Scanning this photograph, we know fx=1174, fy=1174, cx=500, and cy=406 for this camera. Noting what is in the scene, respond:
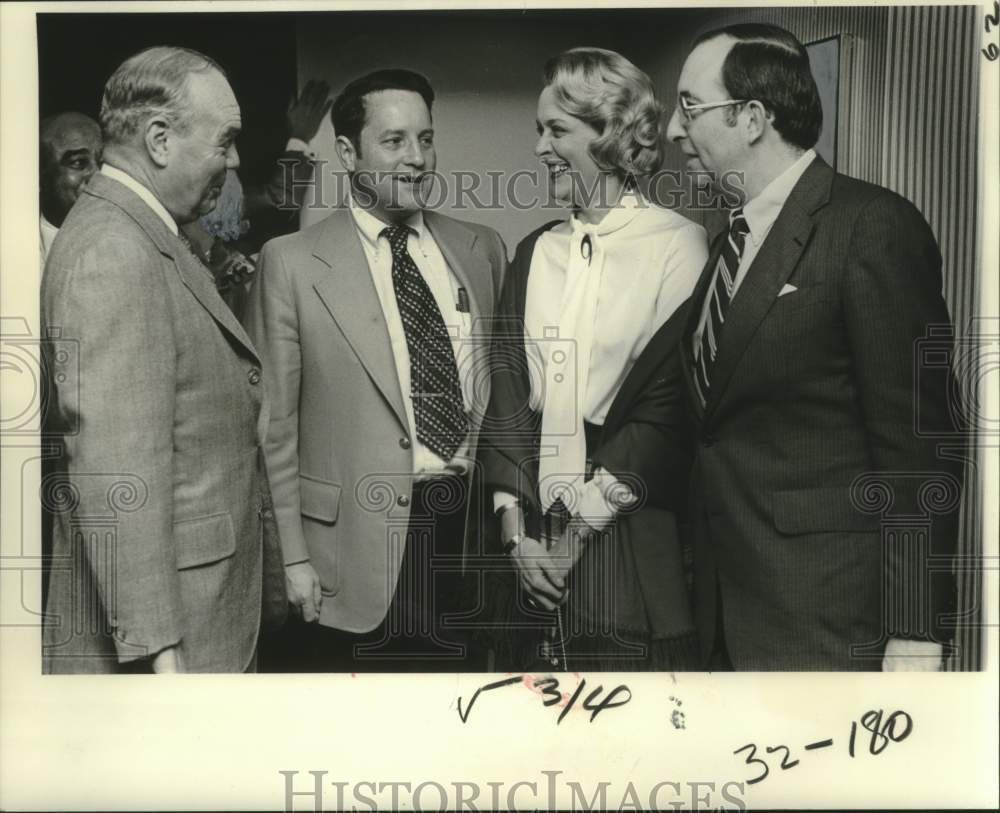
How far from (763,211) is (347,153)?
37.8 inches

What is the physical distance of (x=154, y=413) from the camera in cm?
256

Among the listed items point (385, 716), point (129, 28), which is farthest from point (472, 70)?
point (385, 716)

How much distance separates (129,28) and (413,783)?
1853 mm

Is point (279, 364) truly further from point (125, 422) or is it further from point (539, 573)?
point (539, 573)

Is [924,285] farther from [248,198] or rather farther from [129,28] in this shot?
[129,28]

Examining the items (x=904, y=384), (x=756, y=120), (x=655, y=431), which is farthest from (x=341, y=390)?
(x=904, y=384)

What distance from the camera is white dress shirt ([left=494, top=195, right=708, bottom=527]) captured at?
2688 mm

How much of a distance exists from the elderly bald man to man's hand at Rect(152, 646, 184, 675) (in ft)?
3.05

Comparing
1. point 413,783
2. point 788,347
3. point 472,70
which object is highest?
point 472,70

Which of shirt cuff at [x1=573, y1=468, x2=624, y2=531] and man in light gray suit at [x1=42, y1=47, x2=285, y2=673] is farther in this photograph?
shirt cuff at [x1=573, y1=468, x2=624, y2=531]

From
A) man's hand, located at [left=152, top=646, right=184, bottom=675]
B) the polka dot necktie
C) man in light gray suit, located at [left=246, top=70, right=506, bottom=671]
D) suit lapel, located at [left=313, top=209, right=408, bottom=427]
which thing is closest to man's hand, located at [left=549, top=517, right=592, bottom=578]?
man in light gray suit, located at [left=246, top=70, right=506, bottom=671]

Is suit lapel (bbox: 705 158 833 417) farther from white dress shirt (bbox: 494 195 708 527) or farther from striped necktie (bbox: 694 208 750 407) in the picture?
white dress shirt (bbox: 494 195 708 527)

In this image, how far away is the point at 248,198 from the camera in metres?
2.69

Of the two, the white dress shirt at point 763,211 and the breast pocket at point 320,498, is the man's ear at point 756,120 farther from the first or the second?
the breast pocket at point 320,498
